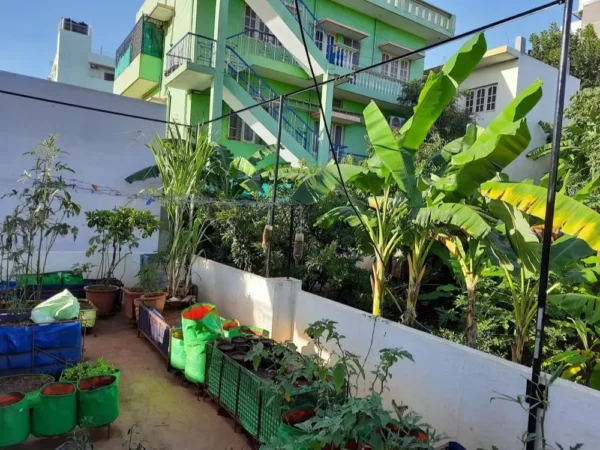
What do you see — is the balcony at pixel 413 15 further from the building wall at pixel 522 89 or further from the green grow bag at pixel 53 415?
the green grow bag at pixel 53 415

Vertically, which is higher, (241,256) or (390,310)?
(241,256)

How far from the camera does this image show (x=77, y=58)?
24.4m

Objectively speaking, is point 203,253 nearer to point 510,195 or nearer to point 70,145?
point 70,145

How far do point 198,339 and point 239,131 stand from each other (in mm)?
9014

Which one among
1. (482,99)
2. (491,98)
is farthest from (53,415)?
(482,99)

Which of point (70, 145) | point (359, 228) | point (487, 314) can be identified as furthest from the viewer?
point (70, 145)

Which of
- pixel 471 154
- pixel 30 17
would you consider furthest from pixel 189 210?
pixel 471 154

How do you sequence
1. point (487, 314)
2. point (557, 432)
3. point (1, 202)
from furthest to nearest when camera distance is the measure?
point (1, 202), point (487, 314), point (557, 432)

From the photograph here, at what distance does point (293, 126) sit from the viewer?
1155cm

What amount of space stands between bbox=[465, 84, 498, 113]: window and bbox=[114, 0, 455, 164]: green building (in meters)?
2.49

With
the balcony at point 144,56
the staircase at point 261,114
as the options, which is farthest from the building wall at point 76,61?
the staircase at point 261,114

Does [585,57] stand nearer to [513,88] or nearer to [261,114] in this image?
[513,88]

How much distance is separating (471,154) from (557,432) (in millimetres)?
2286

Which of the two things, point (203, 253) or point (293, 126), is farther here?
point (293, 126)
